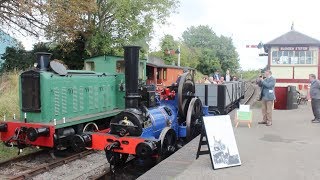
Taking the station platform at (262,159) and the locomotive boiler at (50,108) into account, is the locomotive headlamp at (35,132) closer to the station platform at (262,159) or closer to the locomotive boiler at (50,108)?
the locomotive boiler at (50,108)

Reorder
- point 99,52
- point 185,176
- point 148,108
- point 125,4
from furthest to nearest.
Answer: point 99,52, point 125,4, point 148,108, point 185,176

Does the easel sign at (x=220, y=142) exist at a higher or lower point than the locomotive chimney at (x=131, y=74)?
lower

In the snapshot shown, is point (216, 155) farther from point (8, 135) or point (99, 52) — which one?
point (99, 52)

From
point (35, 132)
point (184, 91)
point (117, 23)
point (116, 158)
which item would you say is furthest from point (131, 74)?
point (117, 23)

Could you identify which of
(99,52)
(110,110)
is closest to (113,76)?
(110,110)

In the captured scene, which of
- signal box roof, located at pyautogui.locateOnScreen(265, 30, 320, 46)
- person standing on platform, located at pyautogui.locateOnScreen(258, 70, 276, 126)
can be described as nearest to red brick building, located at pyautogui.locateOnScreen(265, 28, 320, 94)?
signal box roof, located at pyautogui.locateOnScreen(265, 30, 320, 46)

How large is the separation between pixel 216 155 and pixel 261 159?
1188 mm

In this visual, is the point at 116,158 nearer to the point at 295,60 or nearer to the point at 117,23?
the point at 295,60

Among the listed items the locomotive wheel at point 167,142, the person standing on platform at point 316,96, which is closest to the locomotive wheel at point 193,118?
the locomotive wheel at point 167,142

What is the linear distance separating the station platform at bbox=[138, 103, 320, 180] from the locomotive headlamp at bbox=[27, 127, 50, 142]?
3001 mm

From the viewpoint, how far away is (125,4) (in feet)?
82.5

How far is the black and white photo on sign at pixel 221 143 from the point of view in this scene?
22.4 ft

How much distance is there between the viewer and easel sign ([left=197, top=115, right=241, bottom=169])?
22.4 ft

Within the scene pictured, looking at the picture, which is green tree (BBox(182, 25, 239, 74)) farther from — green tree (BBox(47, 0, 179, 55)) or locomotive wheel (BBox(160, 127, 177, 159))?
locomotive wheel (BBox(160, 127, 177, 159))
